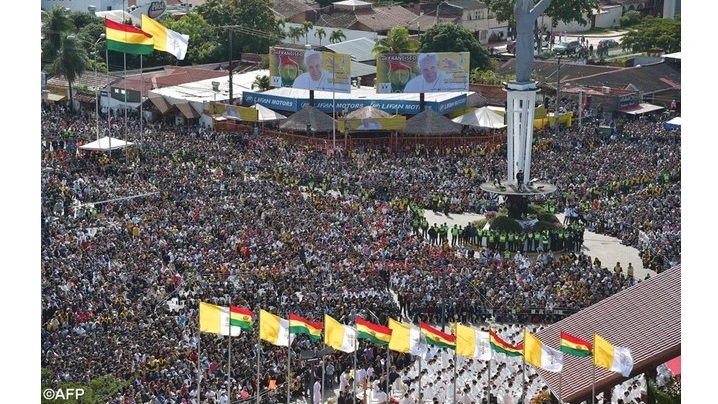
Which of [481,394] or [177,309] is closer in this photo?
[481,394]

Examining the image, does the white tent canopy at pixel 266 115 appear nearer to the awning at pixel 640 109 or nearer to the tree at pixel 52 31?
the tree at pixel 52 31

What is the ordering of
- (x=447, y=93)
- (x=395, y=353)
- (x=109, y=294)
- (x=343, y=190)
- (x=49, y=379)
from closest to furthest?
(x=49, y=379) < (x=395, y=353) < (x=109, y=294) < (x=343, y=190) < (x=447, y=93)

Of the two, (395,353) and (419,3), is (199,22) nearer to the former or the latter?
(419,3)

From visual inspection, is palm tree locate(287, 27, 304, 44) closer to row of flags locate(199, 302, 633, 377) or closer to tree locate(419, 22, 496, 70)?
tree locate(419, 22, 496, 70)

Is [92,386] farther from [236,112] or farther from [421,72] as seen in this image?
[421,72]

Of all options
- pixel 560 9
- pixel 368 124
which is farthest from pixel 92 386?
pixel 560 9

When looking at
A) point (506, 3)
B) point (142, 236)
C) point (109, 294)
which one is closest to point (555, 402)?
point (109, 294)
